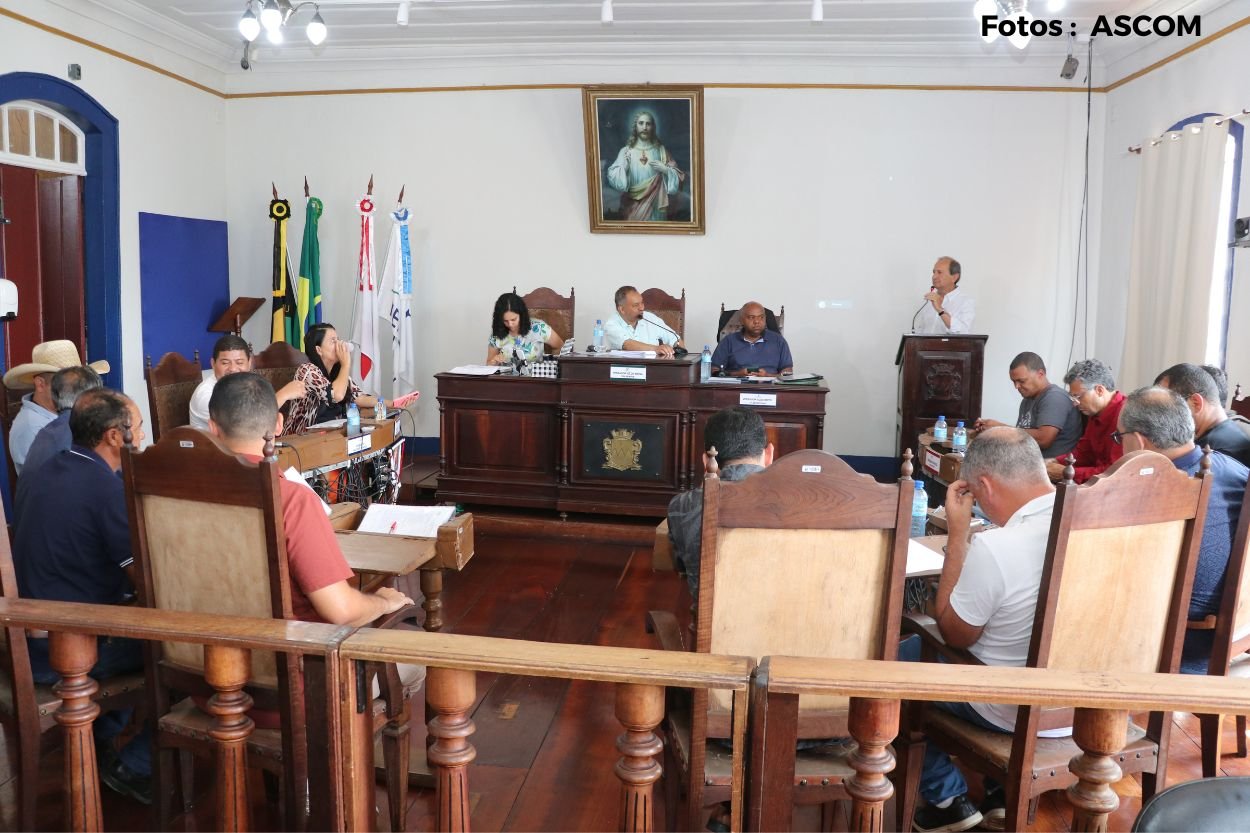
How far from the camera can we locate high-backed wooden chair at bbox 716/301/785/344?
6742 mm

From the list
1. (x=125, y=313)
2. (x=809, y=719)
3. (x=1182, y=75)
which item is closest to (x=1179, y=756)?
(x=809, y=719)

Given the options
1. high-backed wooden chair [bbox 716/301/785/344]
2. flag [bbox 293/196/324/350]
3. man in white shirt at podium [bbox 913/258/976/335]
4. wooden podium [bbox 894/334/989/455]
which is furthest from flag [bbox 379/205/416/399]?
man in white shirt at podium [bbox 913/258/976/335]

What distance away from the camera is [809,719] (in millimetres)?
2029

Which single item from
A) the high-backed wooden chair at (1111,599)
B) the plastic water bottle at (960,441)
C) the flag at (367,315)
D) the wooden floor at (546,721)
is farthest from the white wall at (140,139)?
the high-backed wooden chair at (1111,599)

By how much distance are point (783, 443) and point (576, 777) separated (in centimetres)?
313

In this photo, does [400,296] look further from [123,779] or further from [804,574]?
[804,574]

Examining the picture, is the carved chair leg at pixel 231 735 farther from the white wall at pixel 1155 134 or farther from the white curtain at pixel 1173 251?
the white curtain at pixel 1173 251

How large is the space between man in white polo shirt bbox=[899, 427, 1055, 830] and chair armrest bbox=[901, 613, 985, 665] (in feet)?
0.10

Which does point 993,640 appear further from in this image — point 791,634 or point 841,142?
point 841,142

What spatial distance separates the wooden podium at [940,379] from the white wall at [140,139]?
18.4ft

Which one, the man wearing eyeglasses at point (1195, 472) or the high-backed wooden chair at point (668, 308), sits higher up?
the high-backed wooden chair at point (668, 308)

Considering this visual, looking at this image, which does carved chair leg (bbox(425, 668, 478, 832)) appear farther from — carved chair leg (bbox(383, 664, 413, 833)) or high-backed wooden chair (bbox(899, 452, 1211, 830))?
high-backed wooden chair (bbox(899, 452, 1211, 830))

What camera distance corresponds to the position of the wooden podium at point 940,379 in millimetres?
6422

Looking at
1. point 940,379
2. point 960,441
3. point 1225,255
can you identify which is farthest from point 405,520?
point 1225,255
